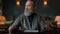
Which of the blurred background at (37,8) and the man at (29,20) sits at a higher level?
the man at (29,20)

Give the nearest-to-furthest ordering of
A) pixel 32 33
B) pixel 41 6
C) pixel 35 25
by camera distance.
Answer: pixel 32 33, pixel 35 25, pixel 41 6

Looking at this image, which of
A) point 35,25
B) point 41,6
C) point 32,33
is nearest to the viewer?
point 32,33

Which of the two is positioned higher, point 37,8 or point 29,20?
→ point 29,20

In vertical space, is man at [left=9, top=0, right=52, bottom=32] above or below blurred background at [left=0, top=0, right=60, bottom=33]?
above

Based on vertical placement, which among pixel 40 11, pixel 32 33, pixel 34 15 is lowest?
pixel 40 11

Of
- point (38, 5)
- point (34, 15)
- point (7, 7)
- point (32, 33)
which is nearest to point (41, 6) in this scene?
point (38, 5)

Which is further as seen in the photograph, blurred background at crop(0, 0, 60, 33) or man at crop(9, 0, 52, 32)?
blurred background at crop(0, 0, 60, 33)

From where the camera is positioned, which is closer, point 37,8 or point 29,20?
point 29,20

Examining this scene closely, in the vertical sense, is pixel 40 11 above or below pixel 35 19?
below

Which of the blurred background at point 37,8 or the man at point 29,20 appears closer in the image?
the man at point 29,20

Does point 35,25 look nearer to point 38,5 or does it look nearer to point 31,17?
point 31,17

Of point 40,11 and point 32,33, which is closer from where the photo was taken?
point 32,33

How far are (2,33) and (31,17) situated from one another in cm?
65

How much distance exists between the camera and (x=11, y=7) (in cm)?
876
